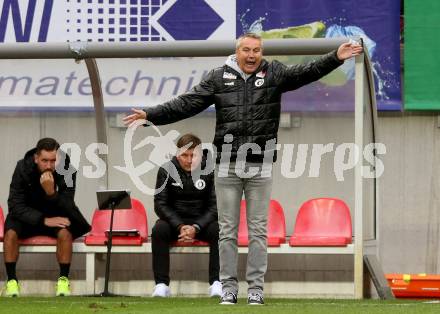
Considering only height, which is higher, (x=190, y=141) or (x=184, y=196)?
(x=190, y=141)

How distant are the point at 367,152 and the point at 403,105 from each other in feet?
5.51

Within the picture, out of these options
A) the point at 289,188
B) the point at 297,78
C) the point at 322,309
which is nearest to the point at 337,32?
the point at 289,188

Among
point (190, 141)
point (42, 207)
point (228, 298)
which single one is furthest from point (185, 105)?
point (42, 207)

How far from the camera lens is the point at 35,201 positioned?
39.1 ft

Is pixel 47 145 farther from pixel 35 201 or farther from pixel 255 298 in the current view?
pixel 255 298

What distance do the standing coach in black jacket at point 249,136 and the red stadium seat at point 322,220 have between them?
8.96 ft

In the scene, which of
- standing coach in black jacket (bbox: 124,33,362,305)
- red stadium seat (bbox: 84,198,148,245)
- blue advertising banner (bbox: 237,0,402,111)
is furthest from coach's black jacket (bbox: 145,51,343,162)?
blue advertising banner (bbox: 237,0,402,111)

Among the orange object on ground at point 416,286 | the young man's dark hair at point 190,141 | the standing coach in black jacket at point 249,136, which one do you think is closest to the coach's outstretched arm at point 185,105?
the standing coach in black jacket at point 249,136

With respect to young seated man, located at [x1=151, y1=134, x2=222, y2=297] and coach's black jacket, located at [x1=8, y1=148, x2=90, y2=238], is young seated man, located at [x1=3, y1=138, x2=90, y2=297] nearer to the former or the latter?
coach's black jacket, located at [x1=8, y1=148, x2=90, y2=238]

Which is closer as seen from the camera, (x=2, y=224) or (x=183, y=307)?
(x=183, y=307)

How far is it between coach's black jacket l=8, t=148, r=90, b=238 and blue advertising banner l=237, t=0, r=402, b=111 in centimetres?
291

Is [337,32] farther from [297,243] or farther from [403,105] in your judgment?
[297,243]

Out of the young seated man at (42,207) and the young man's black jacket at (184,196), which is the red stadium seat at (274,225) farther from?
the young seated man at (42,207)

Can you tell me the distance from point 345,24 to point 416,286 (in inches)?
112
